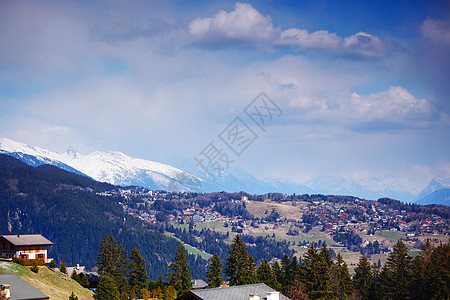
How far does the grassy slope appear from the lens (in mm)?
75875

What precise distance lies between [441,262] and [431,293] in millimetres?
5014

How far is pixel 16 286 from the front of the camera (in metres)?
67.7

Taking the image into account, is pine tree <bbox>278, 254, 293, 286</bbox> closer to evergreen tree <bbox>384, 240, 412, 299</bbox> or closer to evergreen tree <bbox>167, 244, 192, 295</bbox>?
evergreen tree <bbox>384, 240, 412, 299</bbox>

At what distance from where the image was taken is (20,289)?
6744cm

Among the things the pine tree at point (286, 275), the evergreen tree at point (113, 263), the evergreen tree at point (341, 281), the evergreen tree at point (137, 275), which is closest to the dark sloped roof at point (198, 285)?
the pine tree at point (286, 275)

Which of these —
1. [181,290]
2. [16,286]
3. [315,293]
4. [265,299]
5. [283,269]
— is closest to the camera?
[265,299]

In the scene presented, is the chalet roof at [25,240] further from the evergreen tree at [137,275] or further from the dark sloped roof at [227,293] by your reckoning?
the dark sloped roof at [227,293]

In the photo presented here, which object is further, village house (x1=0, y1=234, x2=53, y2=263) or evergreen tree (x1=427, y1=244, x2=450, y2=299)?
village house (x1=0, y1=234, x2=53, y2=263)

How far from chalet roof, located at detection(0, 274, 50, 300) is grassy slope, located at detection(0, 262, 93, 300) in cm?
471

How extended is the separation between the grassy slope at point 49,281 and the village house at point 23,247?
26.8 ft

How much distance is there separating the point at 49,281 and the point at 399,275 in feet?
204

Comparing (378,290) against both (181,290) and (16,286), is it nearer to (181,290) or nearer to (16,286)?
(181,290)

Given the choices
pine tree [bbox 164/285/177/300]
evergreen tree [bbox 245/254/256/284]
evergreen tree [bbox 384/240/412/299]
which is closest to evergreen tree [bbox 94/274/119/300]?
pine tree [bbox 164/285/177/300]

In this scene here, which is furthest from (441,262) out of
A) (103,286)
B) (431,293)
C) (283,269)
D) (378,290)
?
(103,286)
